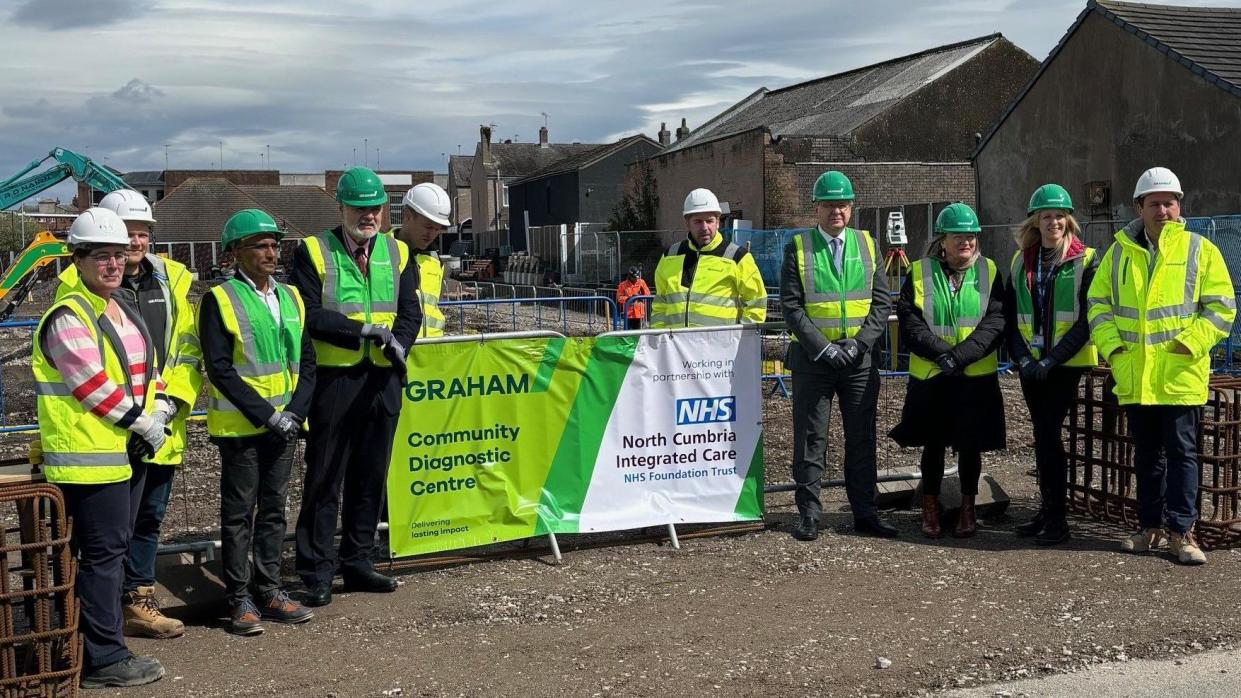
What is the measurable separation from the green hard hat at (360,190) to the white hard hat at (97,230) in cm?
132

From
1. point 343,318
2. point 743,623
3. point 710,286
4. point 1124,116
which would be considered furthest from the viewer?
point 1124,116

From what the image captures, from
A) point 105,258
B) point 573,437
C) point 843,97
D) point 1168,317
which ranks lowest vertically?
point 573,437

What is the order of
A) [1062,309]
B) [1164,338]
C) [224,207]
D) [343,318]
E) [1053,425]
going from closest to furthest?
1. [343,318]
2. [1164,338]
3. [1062,309]
4. [1053,425]
5. [224,207]

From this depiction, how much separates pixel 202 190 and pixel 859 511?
89.9 metres

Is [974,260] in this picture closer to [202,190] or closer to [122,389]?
[122,389]

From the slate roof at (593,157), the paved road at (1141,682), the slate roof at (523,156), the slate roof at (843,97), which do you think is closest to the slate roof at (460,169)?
Answer: the slate roof at (523,156)

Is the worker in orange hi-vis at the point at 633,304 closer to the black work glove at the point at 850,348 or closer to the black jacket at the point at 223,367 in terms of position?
the black work glove at the point at 850,348

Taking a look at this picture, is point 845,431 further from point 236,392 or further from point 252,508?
point 236,392

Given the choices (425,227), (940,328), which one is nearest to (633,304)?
(940,328)

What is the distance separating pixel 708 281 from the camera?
789 cm

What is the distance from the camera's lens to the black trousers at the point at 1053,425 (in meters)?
7.43

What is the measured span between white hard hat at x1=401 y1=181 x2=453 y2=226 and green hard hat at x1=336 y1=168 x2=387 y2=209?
0.47 meters

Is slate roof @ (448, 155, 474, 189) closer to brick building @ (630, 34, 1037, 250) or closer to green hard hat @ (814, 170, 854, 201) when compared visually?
brick building @ (630, 34, 1037, 250)

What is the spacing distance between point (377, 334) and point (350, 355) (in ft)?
0.68
